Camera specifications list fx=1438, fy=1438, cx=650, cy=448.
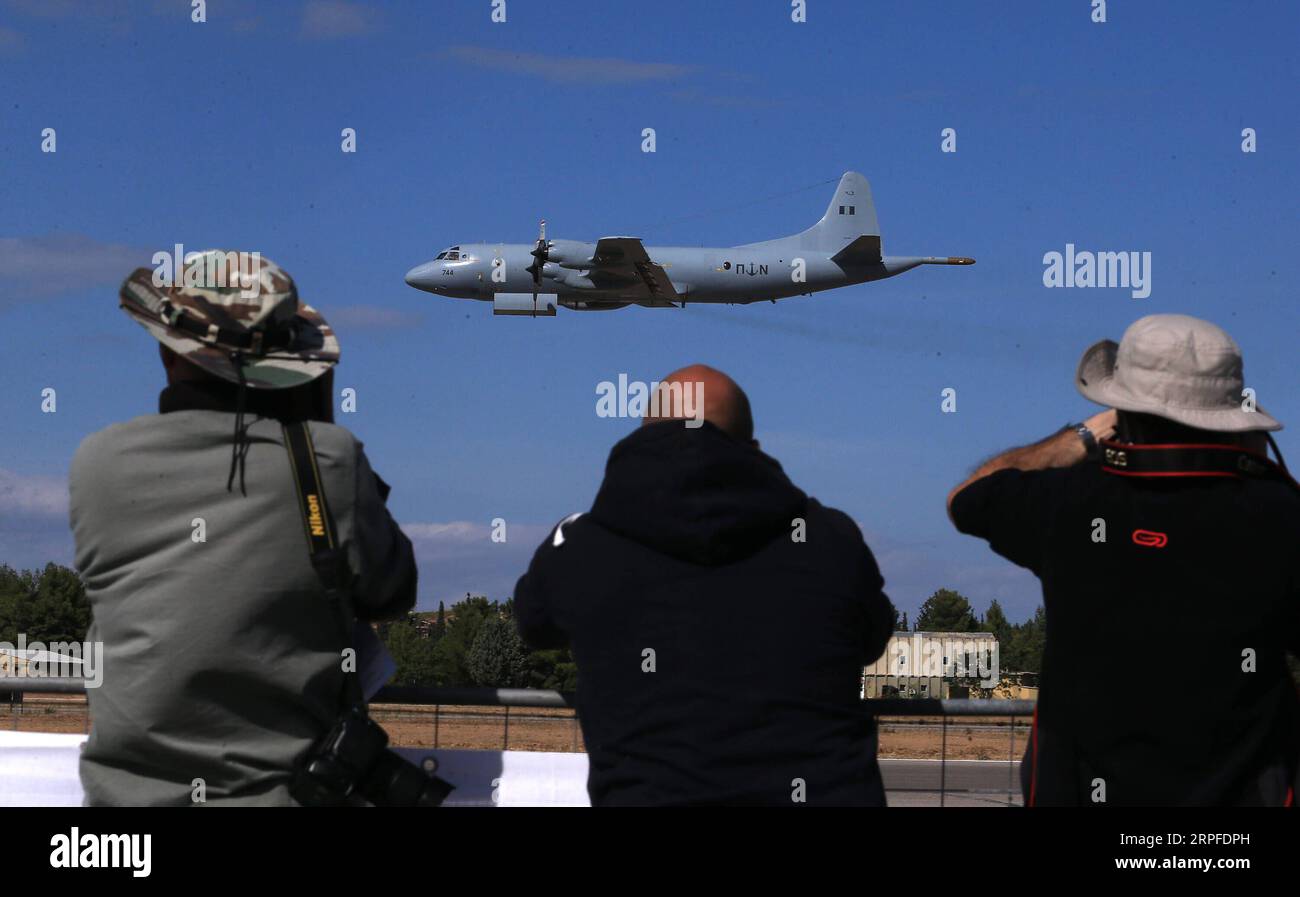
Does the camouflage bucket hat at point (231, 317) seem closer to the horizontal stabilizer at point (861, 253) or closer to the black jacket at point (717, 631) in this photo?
the black jacket at point (717, 631)

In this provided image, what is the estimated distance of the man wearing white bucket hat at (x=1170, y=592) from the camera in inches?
163

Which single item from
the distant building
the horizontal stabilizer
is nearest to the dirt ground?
the horizontal stabilizer

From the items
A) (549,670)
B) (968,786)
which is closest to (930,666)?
(549,670)

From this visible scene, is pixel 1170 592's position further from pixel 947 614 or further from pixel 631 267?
pixel 947 614

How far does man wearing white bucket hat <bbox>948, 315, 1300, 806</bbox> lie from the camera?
4152 millimetres

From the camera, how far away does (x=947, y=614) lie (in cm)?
11638

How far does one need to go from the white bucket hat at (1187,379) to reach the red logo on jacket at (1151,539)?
339 millimetres

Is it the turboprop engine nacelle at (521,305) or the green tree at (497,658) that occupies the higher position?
the turboprop engine nacelle at (521,305)

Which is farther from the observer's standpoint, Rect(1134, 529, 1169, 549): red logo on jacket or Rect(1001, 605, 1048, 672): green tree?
Rect(1001, 605, 1048, 672): green tree

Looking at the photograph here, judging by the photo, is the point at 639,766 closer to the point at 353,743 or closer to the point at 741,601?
the point at 741,601

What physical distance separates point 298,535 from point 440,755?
5.04ft

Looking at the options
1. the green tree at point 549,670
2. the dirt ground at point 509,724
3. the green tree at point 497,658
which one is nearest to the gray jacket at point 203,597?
the dirt ground at point 509,724

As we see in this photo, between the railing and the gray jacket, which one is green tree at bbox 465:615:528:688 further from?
the gray jacket
